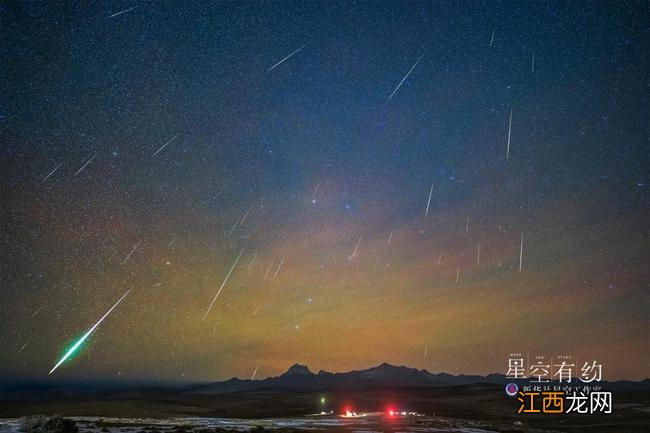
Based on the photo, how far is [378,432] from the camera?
37281mm

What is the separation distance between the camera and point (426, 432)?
3906 centimetres

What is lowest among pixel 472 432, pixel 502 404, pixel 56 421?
pixel 502 404

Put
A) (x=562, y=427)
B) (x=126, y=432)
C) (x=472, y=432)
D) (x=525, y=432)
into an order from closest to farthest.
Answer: (x=126, y=432) < (x=472, y=432) < (x=525, y=432) < (x=562, y=427)

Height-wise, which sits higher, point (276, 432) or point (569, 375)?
point (569, 375)

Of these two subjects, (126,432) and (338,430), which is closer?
(126,432)

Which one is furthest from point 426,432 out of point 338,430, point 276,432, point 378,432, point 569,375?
point 569,375

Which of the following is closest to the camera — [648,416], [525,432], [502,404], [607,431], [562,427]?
[525,432]

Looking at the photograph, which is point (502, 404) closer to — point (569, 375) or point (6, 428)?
point (569, 375)

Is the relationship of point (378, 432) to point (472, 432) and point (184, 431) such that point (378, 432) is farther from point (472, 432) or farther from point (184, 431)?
point (184, 431)

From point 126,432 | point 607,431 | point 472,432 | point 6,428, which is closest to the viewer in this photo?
point 6,428

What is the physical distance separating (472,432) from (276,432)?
2038 centimetres

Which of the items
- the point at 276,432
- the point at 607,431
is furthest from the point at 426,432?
the point at 607,431

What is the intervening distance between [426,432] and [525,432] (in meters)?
20.3

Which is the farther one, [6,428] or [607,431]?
[607,431]
